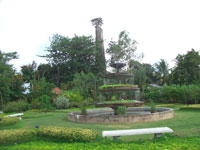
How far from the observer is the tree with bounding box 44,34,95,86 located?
4338 cm

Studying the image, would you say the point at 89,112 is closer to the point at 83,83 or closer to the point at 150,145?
the point at 150,145

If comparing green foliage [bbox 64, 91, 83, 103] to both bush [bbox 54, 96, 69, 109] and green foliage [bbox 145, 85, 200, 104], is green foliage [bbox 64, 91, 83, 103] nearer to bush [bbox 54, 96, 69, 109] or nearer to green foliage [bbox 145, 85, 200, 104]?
bush [bbox 54, 96, 69, 109]

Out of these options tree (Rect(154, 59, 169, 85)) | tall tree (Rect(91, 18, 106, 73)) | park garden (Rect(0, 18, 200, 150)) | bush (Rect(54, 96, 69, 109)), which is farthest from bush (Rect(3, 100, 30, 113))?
tree (Rect(154, 59, 169, 85))

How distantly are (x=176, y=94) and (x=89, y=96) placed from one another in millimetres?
13182

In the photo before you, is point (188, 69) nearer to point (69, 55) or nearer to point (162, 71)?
point (162, 71)

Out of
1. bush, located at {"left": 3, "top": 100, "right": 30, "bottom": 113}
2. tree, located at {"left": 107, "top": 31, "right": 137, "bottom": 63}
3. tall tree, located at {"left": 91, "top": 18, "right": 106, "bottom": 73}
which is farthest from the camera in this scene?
tall tree, located at {"left": 91, "top": 18, "right": 106, "bottom": 73}

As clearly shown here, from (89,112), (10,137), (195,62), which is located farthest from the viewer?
(195,62)

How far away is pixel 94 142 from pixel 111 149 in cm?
99

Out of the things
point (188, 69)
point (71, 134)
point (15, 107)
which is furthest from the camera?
point (188, 69)

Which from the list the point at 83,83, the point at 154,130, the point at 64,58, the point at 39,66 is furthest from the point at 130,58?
the point at 154,130

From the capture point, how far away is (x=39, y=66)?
1859 inches

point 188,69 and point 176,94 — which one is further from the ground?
point 188,69

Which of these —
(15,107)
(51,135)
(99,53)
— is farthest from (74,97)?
(51,135)

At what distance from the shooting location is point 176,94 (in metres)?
25.7
